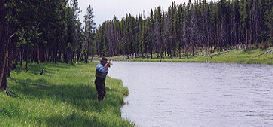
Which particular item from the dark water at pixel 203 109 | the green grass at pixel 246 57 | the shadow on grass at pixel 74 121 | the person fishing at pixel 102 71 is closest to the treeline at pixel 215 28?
the green grass at pixel 246 57

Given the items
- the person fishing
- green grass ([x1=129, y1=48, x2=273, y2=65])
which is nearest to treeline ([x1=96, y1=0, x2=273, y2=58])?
green grass ([x1=129, y1=48, x2=273, y2=65])

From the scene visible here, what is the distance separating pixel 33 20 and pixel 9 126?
21.4 m

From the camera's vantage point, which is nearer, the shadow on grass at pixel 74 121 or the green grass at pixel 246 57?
the shadow on grass at pixel 74 121

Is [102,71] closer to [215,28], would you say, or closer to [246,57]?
[246,57]

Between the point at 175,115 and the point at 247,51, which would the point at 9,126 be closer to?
the point at 175,115

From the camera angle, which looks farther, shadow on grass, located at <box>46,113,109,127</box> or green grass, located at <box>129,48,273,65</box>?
green grass, located at <box>129,48,273,65</box>

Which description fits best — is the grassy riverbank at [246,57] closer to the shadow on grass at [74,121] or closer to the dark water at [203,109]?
the dark water at [203,109]

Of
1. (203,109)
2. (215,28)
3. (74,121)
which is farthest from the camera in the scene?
(215,28)

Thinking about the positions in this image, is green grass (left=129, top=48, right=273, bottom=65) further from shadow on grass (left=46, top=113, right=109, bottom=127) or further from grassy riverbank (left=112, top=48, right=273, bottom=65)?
shadow on grass (left=46, top=113, right=109, bottom=127)

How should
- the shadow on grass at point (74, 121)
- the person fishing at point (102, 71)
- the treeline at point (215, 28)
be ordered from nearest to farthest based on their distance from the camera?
the shadow on grass at point (74, 121), the person fishing at point (102, 71), the treeline at point (215, 28)

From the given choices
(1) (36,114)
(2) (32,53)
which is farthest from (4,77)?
(2) (32,53)

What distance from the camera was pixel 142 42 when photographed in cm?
19362

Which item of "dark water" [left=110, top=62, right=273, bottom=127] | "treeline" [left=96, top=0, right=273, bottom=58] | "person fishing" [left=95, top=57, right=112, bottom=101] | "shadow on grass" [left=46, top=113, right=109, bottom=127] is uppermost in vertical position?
"treeline" [left=96, top=0, right=273, bottom=58]

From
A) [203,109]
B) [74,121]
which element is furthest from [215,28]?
[74,121]
